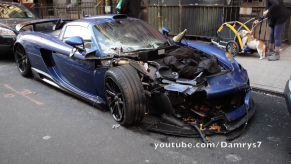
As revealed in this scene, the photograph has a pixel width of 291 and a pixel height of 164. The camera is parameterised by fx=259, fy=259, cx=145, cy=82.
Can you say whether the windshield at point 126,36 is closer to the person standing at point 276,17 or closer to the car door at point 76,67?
the car door at point 76,67

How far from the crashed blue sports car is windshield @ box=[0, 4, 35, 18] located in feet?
15.6

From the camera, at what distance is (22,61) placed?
583 cm

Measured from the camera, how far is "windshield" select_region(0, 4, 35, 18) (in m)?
8.29

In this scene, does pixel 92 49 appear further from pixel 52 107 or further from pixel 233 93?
pixel 233 93

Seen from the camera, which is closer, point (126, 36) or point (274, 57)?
point (126, 36)

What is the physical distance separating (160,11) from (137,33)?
569cm

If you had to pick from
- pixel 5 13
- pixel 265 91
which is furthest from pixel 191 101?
pixel 5 13

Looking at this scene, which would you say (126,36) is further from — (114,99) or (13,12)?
(13,12)

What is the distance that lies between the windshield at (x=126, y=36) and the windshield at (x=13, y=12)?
18.3ft

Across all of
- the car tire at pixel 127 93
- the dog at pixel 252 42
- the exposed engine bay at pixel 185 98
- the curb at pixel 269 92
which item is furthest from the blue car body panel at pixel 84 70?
the dog at pixel 252 42

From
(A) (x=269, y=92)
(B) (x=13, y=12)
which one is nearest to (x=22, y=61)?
(B) (x=13, y=12)

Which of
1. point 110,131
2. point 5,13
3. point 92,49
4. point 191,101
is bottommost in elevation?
point 110,131

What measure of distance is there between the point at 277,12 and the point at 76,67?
5.30 m

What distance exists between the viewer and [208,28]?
8719 millimetres
